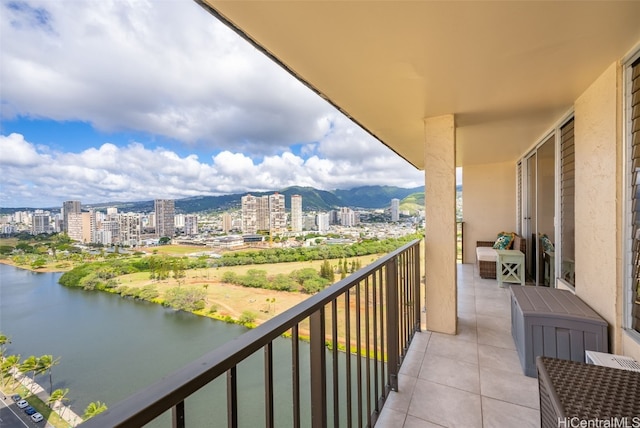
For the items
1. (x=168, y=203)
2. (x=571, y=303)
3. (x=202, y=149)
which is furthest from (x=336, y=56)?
(x=202, y=149)

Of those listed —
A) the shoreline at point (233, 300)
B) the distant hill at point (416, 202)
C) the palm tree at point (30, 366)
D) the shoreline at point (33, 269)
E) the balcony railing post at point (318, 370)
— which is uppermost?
the distant hill at point (416, 202)

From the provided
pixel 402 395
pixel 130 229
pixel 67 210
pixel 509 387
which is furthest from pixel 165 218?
pixel 509 387

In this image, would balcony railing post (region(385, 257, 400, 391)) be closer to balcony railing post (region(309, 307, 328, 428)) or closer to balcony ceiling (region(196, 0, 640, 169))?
balcony railing post (region(309, 307, 328, 428))

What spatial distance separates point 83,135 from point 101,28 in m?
7.36

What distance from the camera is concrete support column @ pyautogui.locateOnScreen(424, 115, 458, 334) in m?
2.99

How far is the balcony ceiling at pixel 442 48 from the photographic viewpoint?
4.98 ft

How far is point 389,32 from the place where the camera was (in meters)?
1.69

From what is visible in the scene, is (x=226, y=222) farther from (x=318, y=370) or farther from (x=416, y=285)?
(x=318, y=370)

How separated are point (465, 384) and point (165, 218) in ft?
27.5

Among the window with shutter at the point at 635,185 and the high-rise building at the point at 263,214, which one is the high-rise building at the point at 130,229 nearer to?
the high-rise building at the point at 263,214

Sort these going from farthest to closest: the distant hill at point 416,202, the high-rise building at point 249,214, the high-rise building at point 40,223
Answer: the high-rise building at point 249,214 → the high-rise building at point 40,223 → the distant hill at point 416,202

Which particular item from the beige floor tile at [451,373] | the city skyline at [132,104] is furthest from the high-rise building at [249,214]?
the beige floor tile at [451,373]

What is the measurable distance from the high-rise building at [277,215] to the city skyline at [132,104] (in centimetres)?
367

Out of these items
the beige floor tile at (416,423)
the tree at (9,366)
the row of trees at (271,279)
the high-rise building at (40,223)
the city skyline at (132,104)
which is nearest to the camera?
the beige floor tile at (416,423)
